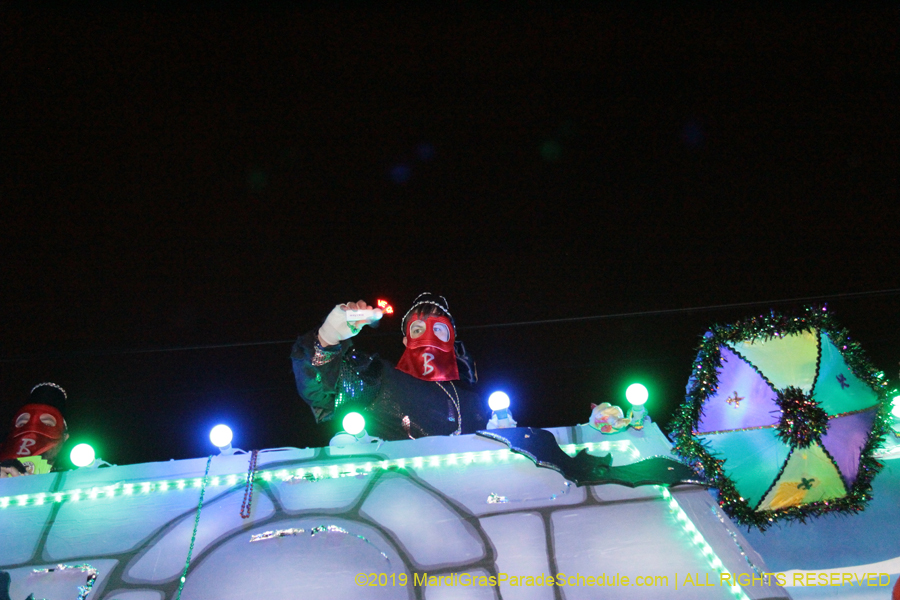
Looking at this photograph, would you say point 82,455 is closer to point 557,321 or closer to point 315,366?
point 315,366

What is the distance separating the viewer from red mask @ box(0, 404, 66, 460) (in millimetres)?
2498

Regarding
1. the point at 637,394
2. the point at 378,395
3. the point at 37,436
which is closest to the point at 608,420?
the point at 637,394

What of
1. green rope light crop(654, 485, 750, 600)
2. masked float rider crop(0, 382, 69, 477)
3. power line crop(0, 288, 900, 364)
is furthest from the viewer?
power line crop(0, 288, 900, 364)

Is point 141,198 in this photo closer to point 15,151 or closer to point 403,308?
point 15,151

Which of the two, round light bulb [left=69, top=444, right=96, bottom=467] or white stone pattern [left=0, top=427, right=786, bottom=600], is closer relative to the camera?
white stone pattern [left=0, top=427, right=786, bottom=600]

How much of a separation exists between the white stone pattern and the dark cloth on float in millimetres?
293

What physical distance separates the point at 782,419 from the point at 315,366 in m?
1.70

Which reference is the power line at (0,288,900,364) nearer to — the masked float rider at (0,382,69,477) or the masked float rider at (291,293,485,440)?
the masked float rider at (0,382,69,477)

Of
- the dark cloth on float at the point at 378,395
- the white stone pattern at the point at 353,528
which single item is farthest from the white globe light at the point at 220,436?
the dark cloth on float at the point at 378,395

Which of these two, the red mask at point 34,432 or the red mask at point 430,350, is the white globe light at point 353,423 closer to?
the red mask at point 430,350

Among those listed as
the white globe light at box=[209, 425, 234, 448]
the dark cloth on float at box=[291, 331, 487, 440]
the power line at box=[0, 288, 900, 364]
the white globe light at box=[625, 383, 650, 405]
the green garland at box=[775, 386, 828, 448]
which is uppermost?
the power line at box=[0, 288, 900, 364]

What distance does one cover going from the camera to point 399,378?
2637 millimetres

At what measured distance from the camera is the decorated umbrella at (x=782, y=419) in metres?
2.01

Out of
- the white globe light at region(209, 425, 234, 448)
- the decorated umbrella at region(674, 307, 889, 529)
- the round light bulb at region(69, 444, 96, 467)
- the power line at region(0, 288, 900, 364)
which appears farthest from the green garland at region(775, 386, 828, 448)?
the round light bulb at region(69, 444, 96, 467)
